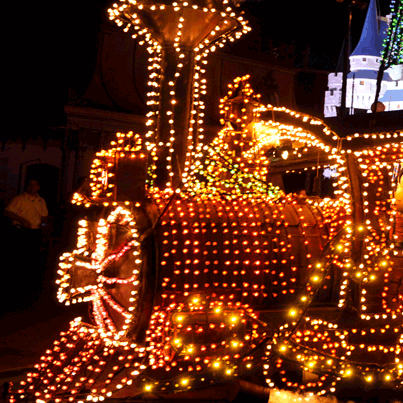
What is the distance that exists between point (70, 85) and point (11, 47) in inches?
90.5

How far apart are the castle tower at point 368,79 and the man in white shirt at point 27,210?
43561mm

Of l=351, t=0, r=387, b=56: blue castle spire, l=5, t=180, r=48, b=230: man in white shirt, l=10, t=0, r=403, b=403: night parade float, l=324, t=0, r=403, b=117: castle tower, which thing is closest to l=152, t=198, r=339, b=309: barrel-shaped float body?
l=10, t=0, r=403, b=403: night parade float

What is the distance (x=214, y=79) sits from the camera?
1648 cm

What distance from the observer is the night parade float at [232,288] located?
534 centimetres

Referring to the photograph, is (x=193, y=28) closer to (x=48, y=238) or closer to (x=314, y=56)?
(x=48, y=238)

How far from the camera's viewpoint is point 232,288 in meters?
5.92

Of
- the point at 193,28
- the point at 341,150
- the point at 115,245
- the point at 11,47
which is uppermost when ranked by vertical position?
the point at 11,47

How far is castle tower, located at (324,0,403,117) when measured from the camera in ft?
164

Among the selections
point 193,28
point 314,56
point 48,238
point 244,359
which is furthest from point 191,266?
point 314,56

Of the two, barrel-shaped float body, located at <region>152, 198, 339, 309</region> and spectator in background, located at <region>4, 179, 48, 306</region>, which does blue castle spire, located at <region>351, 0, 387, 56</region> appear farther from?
barrel-shaped float body, located at <region>152, 198, 339, 309</region>

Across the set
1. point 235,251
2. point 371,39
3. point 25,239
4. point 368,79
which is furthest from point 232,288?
point 368,79

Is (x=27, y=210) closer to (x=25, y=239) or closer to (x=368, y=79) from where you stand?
(x=25, y=239)

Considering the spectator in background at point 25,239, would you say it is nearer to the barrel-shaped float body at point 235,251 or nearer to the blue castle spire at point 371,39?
the barrel-shaped float body at point 235,251

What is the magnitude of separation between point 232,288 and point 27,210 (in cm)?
578
